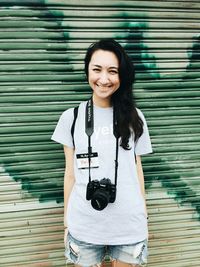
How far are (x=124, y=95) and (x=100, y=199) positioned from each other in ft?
2.28

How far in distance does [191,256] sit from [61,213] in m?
1.25

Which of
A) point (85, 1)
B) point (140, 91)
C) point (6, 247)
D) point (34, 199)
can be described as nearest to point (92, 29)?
point (85, 1)

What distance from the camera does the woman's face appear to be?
217 centimetres

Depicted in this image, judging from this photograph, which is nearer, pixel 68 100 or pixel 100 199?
pixel 100 199

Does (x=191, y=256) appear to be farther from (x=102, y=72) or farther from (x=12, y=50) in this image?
(x=12, y=50)

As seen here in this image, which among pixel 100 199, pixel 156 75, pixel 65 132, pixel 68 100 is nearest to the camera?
pixel 100 199

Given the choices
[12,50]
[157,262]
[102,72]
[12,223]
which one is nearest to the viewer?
[102,72]

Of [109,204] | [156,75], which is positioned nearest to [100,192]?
[109,204]

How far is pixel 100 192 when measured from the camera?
211 cm

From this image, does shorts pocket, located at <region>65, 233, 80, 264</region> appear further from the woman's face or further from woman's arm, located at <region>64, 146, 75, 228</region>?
the woman's face

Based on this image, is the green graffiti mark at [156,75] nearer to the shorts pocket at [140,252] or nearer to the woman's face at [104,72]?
the woman's face at [104,72]

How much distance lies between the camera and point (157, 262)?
318cm

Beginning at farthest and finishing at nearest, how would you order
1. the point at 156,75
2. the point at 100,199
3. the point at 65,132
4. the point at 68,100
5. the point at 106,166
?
the point at 156,75 → the point at 68,100 → the point at 65,132 → the point at 106,166 → the point at 100,199

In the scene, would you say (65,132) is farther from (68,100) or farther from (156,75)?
(156,75)
